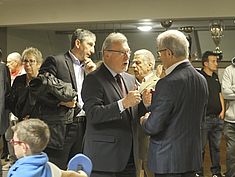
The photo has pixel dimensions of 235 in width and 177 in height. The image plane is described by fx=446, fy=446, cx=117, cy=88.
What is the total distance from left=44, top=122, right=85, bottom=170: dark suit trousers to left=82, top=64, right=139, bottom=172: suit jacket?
2.06 ft

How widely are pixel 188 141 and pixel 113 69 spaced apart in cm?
63

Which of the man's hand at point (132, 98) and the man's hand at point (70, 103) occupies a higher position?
the man's hand at point (132, 98)

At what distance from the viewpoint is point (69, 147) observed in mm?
3344

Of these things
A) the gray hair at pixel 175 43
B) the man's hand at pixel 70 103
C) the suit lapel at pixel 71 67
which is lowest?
the man's hand at pixel 70 103

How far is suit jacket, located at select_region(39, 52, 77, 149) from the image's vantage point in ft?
10.5

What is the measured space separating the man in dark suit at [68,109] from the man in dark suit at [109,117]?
1.87ft

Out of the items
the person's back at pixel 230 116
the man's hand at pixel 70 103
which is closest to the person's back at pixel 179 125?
the man's hand at pixel 70 103

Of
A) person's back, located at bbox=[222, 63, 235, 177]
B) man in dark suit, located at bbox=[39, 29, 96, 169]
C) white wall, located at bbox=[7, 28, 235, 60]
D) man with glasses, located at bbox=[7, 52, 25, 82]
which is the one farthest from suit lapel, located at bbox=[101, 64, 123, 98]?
white wall, located at bbox=[7, 28, 235, 60]

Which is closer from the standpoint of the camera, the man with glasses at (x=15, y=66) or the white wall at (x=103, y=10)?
the man with glasses at (x=15, y=66)

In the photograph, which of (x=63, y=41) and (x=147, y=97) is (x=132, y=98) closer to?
(x=147, y=97)

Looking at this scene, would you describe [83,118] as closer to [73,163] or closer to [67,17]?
[73,163]

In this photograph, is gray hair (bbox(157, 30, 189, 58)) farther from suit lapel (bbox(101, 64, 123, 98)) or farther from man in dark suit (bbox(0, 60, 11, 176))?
man in dark suit (bbox(0, 60, 11, 176))

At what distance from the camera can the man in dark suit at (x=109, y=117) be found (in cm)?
259

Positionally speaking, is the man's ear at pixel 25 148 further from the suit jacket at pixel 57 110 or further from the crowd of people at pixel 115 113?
the suit jacket at pixel 57 110
